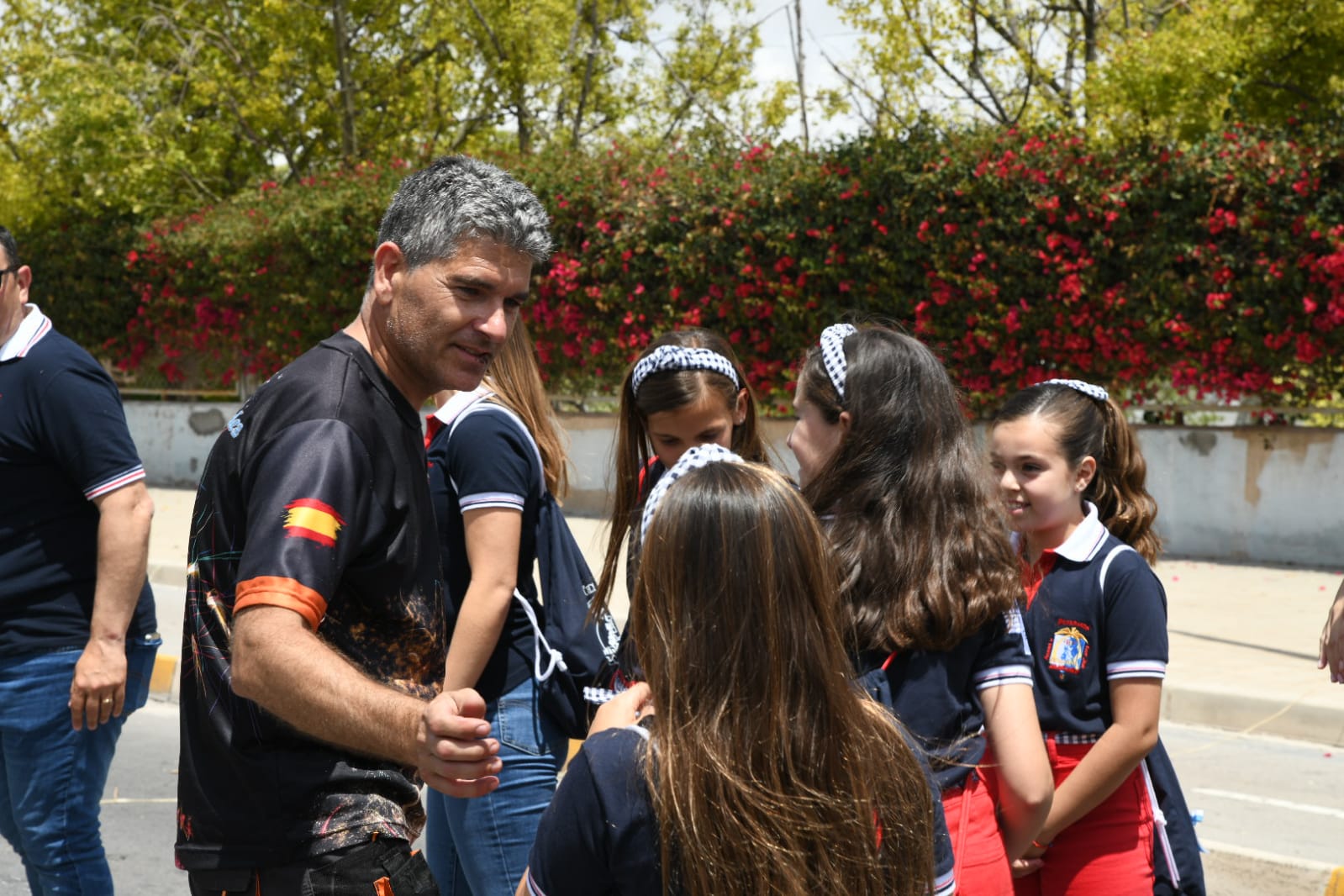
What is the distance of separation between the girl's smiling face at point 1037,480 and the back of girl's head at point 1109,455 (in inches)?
1.9

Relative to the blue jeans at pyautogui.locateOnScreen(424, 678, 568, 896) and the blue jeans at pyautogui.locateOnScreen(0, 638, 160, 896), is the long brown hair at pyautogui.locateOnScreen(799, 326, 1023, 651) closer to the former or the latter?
the blue jeans at pyautogui.locateOnScreen(424, 678, 568, 896)

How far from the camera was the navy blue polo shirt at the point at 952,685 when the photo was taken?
2131 mm

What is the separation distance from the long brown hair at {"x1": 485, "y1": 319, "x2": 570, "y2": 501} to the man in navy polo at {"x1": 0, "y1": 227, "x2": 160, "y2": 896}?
36.4 inches

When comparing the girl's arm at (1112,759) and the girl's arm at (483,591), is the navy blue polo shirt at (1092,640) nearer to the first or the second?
the girl's arm at (1112,759)

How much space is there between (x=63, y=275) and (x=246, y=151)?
4.63 meters

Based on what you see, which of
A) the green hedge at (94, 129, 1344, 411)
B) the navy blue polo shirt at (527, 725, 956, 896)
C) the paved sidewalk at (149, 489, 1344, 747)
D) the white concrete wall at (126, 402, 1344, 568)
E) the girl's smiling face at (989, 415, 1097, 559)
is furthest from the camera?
the white concrete wall at (126, 402, 1344, 568)

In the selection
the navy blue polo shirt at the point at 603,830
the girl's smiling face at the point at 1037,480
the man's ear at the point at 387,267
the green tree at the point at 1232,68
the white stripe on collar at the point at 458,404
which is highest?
the green tree at the point at 1232,68

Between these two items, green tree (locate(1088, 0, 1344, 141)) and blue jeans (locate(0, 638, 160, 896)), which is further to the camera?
green tree (locate(1088, 0, 1344, 141))

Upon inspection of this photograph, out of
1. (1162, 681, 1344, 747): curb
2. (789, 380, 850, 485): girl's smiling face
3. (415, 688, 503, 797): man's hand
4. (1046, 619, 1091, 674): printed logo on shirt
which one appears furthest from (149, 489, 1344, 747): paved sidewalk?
(415, 688, 503, 797): man's hand

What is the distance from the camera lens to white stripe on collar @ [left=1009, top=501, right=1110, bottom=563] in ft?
8.98

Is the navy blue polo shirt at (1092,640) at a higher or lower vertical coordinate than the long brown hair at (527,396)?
lower

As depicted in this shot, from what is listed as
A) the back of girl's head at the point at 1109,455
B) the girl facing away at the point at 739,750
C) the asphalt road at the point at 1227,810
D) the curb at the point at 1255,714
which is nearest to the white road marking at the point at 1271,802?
the asphalt road at the point at 1227,810

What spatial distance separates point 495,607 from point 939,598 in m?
1.07

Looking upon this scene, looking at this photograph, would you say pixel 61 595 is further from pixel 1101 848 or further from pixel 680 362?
pixel 1101 848
